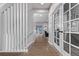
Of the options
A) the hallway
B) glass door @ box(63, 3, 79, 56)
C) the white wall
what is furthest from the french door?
the white wall

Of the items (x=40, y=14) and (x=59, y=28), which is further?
(x=40, y=14)

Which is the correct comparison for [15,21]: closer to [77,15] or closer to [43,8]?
[77,15]

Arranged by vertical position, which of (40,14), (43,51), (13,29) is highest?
(40,14)

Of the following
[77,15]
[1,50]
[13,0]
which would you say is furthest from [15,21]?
[13,0]

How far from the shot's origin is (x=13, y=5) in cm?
448

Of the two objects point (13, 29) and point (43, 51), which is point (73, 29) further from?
point (13, 29)

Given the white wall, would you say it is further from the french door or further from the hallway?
the hallway

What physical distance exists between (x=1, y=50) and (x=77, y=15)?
3258 mm

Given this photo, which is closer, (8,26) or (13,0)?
(13,0)

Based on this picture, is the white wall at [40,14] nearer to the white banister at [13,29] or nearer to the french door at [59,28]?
the french door at [59,28]

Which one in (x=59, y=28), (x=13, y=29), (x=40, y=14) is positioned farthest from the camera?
(x=40, y=14)

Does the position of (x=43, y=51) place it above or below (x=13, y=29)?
below

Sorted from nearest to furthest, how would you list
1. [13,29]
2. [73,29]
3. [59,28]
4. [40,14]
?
[73,29], [13,29], [59,28], [40,14]

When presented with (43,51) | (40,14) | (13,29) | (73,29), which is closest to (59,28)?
(43,51)
